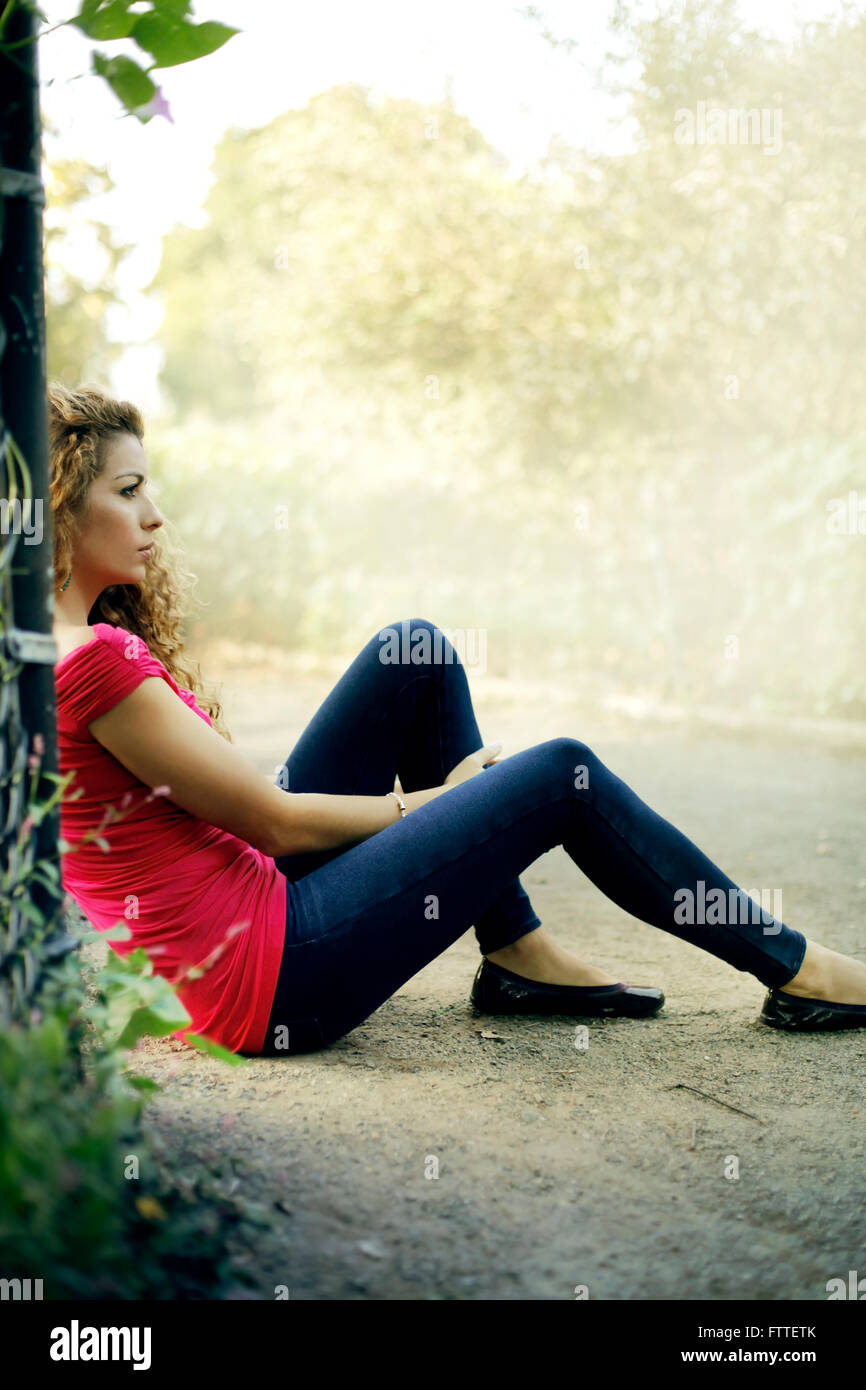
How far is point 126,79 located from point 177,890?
1284 mm

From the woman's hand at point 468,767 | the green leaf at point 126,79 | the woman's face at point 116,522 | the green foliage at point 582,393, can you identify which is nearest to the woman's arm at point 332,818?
the woman's hand at point 468,767

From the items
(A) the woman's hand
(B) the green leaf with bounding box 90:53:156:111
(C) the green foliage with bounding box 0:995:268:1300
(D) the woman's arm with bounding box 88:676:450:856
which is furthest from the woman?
(B) the green leaf with bounding box 90:53:156:111

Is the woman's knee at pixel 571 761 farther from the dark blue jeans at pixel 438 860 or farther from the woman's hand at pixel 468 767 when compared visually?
the woman's hand at pixel 468 767

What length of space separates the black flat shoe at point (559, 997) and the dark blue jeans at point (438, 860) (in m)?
0.08

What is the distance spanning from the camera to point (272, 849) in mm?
2115

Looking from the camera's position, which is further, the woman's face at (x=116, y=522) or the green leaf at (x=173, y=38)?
the woman's face at (x=116, y=522)

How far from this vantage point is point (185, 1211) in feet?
4.83

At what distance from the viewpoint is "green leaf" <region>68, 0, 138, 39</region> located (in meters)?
1.54

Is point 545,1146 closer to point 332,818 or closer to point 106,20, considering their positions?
point 332,818

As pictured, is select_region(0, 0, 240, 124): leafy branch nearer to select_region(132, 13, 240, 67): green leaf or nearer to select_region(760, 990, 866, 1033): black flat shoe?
select_region(132, 13, 240, 67): green leaf

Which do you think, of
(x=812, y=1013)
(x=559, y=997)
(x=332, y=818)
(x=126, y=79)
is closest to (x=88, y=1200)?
(x=332, y=818)

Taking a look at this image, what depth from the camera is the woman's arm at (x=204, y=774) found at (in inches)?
76.1

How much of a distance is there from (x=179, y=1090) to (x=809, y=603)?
564 centimetres

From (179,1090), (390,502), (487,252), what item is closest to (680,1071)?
(179,1090)
